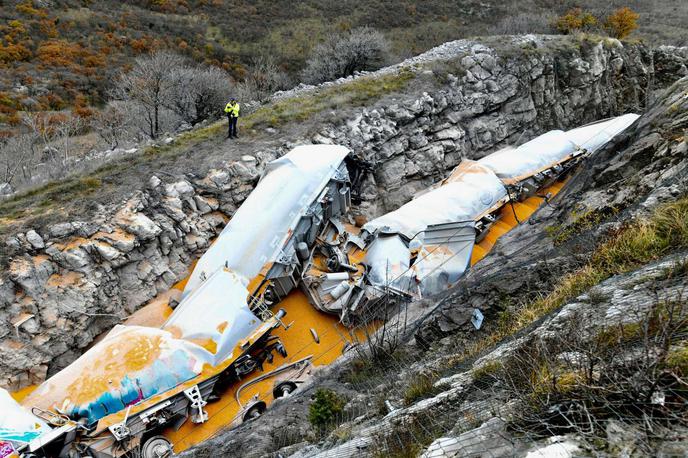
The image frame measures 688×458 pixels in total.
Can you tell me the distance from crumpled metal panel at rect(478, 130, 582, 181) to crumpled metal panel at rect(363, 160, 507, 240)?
0.54 metres

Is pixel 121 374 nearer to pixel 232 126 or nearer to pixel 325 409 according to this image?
pixel 325 409

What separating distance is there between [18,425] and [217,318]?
336 centimetres

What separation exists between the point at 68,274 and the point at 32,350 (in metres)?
1.66

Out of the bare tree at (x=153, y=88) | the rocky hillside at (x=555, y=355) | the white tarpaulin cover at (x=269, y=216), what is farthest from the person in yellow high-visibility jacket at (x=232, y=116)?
the rocky hillside at (x=555, y=355)

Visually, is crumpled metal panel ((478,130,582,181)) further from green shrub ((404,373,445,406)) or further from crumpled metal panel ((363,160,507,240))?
green shrub ((404,373,445,406))

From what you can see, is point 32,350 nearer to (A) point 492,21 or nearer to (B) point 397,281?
(B) point 397,281

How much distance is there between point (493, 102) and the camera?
18.3 meters

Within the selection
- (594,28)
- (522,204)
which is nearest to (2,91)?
(522,204)

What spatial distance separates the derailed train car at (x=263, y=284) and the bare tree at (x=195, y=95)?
937 cm

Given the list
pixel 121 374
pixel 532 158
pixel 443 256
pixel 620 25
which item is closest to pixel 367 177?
pixel 443 256

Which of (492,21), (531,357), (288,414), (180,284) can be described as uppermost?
(492,21)

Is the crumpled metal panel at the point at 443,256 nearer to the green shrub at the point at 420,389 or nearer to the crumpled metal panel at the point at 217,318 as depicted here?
the crumpled metal panel at the point at 217,318

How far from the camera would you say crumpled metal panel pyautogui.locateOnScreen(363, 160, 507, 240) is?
35.2ft

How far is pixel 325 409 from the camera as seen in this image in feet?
19.1
